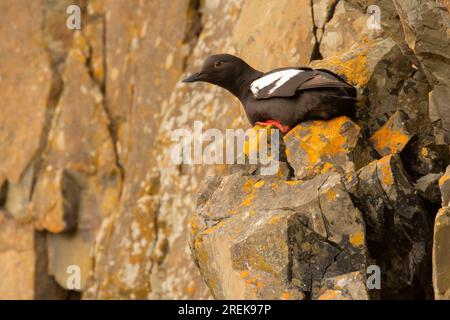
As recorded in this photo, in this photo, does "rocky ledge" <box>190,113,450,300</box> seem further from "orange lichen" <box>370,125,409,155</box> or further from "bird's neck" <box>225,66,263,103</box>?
"bird's neck" <box>225,66,263,103</box>

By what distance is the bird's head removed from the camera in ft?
38.4

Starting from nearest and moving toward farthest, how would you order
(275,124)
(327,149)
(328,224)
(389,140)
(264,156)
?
(328,224) < (327,149) < (264,156) < (389,140) < (275,124)

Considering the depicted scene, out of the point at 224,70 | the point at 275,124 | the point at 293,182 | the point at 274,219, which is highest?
the point at 224,70

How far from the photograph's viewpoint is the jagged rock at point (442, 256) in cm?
802

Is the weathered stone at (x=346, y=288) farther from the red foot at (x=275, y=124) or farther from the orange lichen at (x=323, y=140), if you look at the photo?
the red foot at (x=275, y=124)

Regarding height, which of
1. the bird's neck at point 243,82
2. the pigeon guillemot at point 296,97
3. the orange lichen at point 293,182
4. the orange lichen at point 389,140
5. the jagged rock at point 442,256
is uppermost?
the bird's neck at point 243,82

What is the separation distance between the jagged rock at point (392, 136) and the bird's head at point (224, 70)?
7.06 feet

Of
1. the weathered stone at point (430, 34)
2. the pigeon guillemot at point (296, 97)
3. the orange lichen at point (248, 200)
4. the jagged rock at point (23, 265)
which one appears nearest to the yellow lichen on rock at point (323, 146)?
the pigeon guillemot at point (296, 97)

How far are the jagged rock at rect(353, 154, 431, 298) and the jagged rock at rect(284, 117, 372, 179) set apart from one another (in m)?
0.44

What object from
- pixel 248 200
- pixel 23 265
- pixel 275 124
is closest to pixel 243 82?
pixel 275 124

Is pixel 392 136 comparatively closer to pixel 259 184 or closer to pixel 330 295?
pixel 259 184

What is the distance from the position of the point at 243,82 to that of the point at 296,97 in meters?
1.52

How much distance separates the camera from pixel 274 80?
10602mm

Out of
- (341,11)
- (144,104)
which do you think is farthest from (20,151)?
(341,11)
